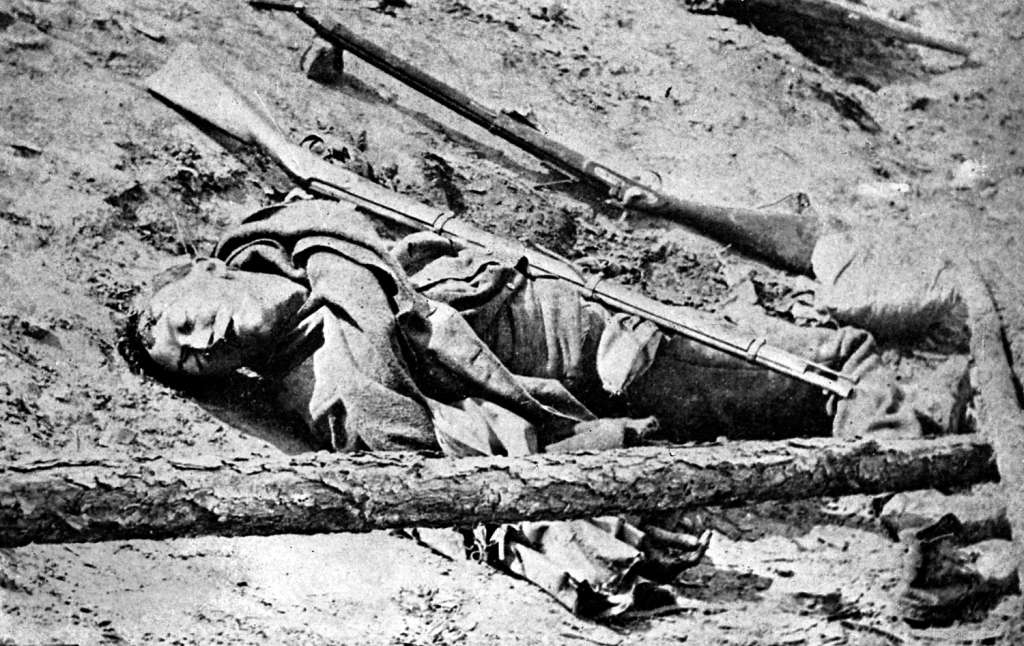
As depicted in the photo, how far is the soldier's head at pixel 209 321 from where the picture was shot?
15.3 feet

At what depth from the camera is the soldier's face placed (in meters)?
4.68

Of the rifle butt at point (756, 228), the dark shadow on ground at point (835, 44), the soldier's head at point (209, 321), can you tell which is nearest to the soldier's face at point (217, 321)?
the soldier's head at point (209, 321)

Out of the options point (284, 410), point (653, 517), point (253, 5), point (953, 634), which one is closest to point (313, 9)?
point (253, 5)

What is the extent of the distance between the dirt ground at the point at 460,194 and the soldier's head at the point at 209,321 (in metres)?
0.17

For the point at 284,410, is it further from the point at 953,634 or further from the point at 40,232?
the point at 953,634

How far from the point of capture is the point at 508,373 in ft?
16.0

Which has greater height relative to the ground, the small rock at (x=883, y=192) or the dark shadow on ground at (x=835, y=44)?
the dark shadow on ground at (x=835, y=44)

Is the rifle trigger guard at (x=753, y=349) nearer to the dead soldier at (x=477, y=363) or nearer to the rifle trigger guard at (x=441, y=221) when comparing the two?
the dead soldier at (x=477, y=363)

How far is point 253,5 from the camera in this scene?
20.2 feet

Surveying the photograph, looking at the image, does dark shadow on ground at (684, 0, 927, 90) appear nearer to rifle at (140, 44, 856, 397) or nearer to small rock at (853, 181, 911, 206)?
small rock at (853, 181, 911, 206)

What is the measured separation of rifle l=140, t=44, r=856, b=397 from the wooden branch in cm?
45

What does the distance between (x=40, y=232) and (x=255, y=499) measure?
179cm

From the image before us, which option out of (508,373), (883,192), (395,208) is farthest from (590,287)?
(883,192)

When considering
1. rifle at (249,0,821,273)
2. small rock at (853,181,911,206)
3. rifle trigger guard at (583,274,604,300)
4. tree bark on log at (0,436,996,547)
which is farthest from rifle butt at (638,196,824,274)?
tree bark on log at (0,436,996,547)
